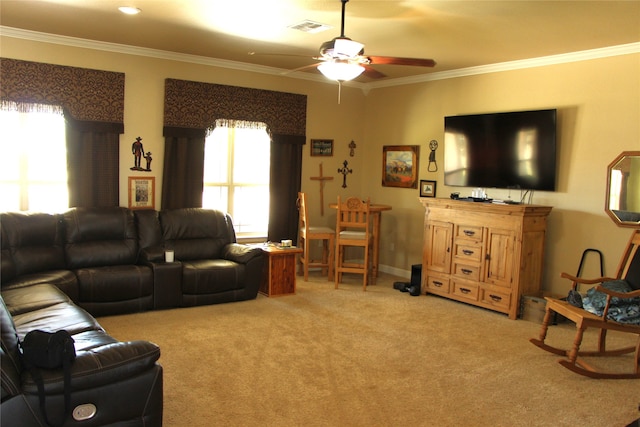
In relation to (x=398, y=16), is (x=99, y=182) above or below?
below

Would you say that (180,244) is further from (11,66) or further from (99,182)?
(11,66)

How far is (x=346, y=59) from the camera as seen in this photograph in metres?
3.96

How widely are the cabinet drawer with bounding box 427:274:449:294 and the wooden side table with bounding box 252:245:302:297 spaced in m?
1.56

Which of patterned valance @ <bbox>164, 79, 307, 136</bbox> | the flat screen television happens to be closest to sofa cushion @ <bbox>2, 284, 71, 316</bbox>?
patterned valance @ <bbox>164, 79, 307, 136</bbox>

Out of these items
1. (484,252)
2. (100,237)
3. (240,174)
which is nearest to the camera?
(100,237)

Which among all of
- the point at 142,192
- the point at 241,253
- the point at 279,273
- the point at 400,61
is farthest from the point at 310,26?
the point at 142,192

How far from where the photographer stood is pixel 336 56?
3.88 metres

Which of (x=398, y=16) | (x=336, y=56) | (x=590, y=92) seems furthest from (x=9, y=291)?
(x=590, y=92)

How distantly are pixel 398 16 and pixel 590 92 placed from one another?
7.61 feet

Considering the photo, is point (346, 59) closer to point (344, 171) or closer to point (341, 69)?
point (341, 69)

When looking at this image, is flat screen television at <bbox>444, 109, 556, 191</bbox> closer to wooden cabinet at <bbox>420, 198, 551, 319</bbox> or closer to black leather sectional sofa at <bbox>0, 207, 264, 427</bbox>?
wooden cabinet at <bbox>420, 198, 551, 319</bbox>

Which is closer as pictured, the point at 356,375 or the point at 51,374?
the point at 51,374

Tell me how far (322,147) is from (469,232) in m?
2.54

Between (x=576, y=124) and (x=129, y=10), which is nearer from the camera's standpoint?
(x=129, y=10)
